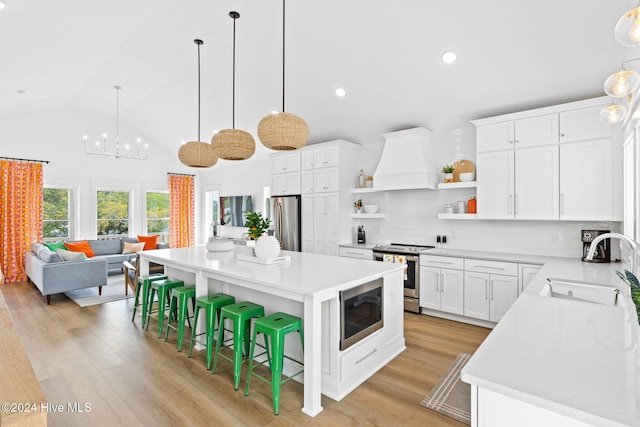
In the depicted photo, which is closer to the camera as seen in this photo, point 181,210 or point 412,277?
point 412,277

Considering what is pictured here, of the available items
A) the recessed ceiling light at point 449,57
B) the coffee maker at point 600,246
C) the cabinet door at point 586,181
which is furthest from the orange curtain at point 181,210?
the coffee maker at point 600,246

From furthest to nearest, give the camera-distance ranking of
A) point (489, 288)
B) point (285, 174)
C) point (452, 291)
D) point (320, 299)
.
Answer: point (285, 174)
point (452, 291)
point (489, 288)
point (320, 299)

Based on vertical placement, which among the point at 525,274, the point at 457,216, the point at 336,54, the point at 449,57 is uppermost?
the point at 336,54

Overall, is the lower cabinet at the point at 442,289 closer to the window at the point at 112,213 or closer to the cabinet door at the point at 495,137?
the cabinet door at the point at 495,137

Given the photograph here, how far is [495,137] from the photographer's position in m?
4.05

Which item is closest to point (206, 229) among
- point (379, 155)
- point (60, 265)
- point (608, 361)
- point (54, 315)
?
point (60, 265)

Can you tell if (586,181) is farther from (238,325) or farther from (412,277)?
(238,325)

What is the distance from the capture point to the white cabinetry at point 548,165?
343cm

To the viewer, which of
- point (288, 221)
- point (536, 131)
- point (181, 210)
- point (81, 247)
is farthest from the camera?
point (181, 210)

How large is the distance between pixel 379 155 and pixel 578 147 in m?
2.72

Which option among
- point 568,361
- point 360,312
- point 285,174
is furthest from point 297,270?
point 285,174

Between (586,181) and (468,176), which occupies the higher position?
(468,176)

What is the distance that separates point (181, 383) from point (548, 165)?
435 cm

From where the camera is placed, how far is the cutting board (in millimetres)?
4498
